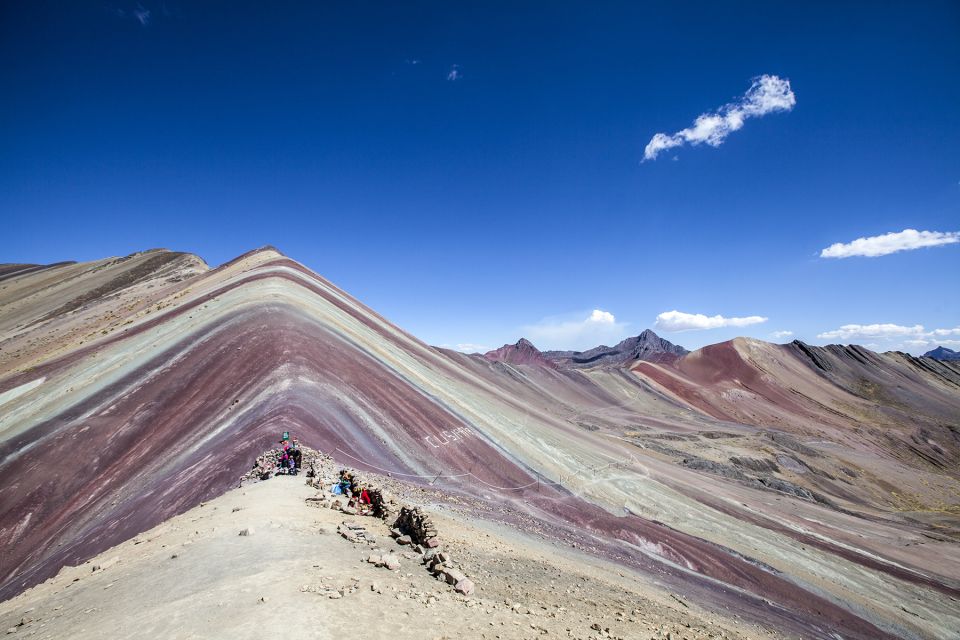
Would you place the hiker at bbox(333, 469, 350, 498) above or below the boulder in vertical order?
below

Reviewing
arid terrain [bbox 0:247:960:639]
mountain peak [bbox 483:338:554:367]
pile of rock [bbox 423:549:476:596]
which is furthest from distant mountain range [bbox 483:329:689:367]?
pile of rock [bbox 423:549:476:596]

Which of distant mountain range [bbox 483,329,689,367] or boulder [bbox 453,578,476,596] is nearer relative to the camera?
boulder [bbox 453,578,476,596]

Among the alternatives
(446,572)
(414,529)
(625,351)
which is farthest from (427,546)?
(625,351)

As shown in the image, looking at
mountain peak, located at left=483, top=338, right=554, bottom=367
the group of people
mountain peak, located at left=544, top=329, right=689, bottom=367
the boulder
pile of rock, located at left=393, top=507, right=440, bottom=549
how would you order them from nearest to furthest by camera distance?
the boulder, pile of rock, located at left=393, top=507, right=440, bottom=549, the group of people, mountain peak, located at left=483, top=338, right=554, bottom=367, mountain peak, located at left=544, top=329, right=689, bottom=367

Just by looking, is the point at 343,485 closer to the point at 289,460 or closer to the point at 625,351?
the point at 289,460

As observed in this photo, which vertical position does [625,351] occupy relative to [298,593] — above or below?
above

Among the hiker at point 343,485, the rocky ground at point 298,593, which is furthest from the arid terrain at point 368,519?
the hiker at point 343,485

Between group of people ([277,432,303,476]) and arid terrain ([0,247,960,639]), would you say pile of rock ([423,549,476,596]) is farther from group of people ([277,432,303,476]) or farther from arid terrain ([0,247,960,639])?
group of people ([277,432,303,476])

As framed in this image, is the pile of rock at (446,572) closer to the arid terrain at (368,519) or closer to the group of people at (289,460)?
the arid terrain at (368,519)
